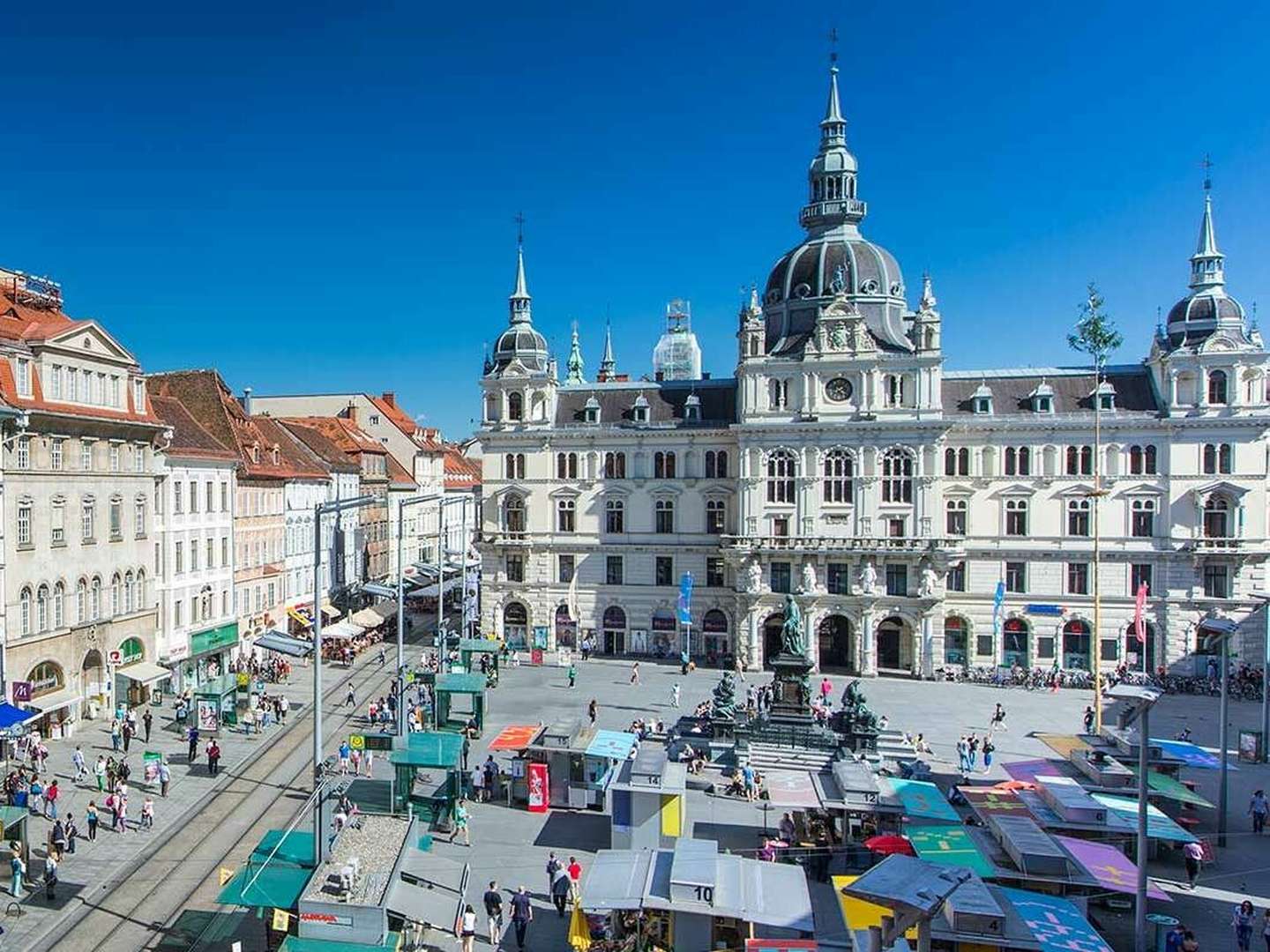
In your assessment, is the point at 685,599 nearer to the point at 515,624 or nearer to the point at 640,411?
the point at 640,411

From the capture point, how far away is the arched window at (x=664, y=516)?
6356 cm

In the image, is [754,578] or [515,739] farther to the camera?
[754,578]

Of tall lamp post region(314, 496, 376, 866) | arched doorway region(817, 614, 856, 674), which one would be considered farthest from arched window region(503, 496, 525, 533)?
tall lamp post region(314, 496, 376, 866)

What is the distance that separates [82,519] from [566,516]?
98.5 feet

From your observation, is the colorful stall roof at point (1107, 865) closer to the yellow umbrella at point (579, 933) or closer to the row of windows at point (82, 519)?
the yellow umbrella at point (579, 933)

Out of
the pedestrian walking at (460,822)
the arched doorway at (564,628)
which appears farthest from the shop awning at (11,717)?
the arched doorway at (564,628)

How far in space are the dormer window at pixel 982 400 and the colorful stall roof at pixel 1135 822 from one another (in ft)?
109

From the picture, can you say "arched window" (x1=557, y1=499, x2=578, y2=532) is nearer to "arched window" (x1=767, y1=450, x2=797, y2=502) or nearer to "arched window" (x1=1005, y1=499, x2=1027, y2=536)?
"arched window" (x1=767, y1=450, x2=797, y2=502)

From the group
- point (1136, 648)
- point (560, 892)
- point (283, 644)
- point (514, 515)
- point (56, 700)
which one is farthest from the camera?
point (514, 515)

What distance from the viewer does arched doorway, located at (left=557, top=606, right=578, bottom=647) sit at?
65.2m

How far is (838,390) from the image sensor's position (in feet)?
193

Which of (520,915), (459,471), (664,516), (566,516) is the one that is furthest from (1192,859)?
(459,471)

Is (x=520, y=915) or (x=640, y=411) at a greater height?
(x=640, y=411)

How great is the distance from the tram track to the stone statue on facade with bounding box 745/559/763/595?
87.7 ft
